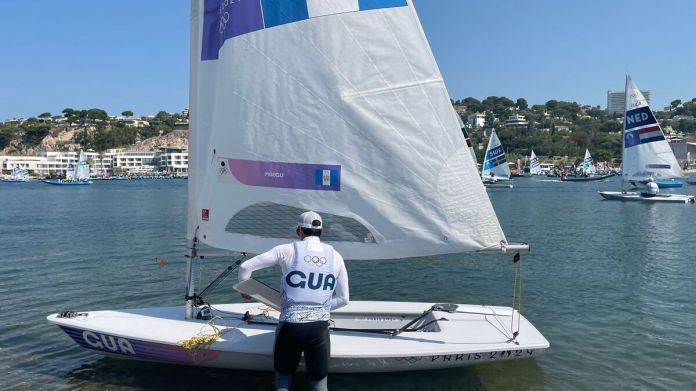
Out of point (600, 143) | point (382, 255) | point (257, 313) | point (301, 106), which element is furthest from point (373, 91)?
point (600, 143)

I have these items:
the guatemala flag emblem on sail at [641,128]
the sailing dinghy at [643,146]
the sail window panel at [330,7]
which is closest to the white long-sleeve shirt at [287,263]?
the sail window panel at [330,7]

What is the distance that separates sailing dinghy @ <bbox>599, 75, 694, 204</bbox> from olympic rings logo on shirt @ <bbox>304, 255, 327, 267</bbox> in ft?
147

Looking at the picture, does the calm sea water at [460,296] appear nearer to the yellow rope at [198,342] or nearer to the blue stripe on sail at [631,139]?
the yellow rope at [198,342]

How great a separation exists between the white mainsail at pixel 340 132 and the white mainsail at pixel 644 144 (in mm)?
44278

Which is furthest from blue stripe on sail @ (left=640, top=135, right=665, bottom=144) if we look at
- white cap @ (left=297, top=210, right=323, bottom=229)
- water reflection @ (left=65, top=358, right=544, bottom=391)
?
white cap @ (left=297, top=210, right=323, bottom=229)

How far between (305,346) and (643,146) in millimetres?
46730

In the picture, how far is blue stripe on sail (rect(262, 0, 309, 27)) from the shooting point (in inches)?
270

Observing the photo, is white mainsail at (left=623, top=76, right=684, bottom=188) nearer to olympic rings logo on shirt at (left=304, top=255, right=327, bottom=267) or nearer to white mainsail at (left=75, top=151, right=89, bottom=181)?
olympic rings logo on shirt at (left=304, top=255, right=327, bottom=267)

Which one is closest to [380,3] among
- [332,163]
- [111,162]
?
[332,163]

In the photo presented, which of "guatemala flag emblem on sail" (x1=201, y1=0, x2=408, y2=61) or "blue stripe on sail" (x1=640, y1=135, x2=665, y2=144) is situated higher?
"blue stripe on sail" (x1=640, y1=135, x2=665, y2=144)

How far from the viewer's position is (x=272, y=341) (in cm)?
703

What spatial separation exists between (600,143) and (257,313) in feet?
612

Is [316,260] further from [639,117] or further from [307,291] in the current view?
[639,117]

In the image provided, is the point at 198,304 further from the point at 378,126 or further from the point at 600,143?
the point at 600,143
